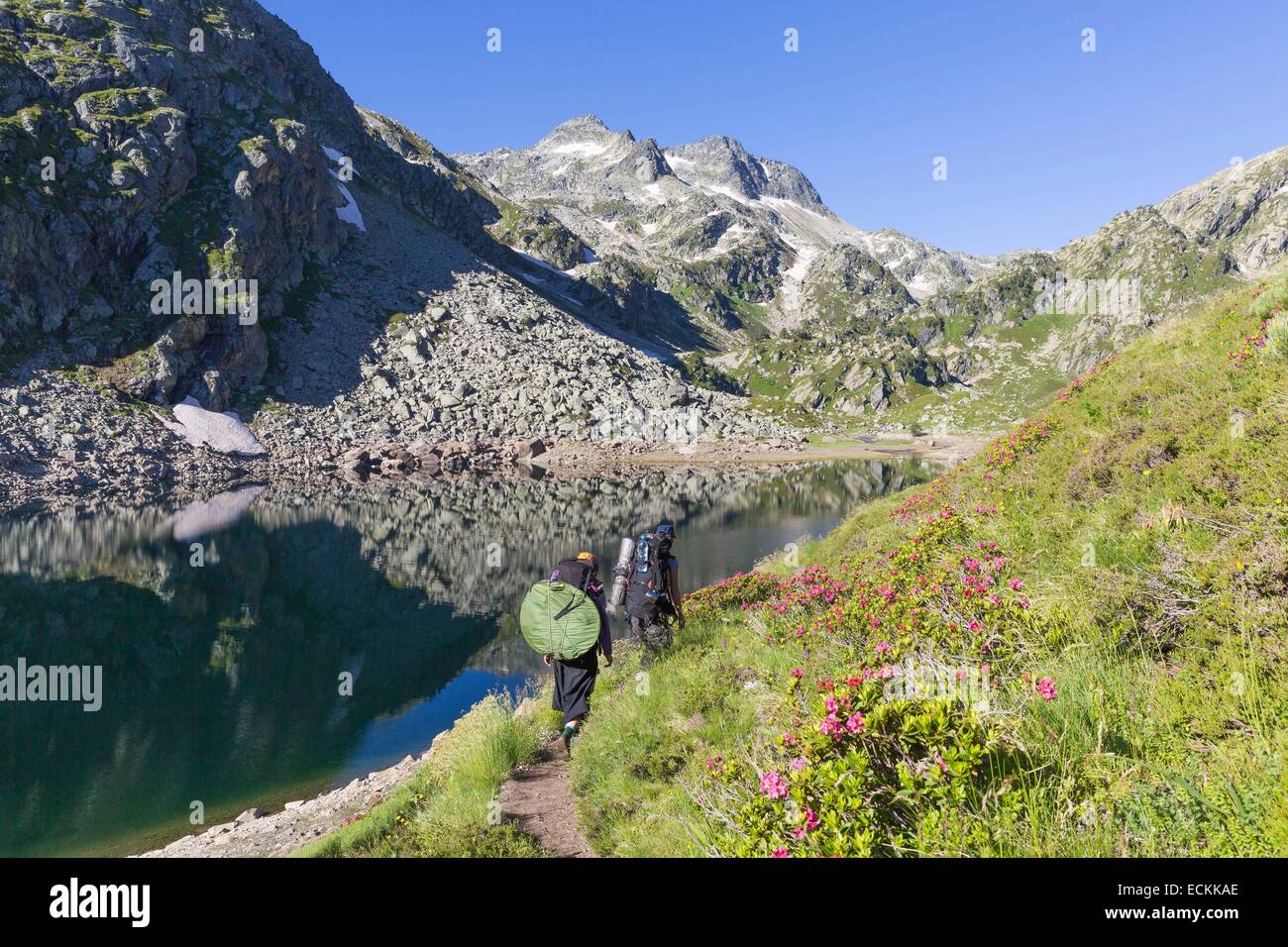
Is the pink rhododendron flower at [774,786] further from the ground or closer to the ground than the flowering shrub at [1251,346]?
closer to the ground

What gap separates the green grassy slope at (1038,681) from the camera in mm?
3744

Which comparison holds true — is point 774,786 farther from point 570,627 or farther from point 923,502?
point 923,502

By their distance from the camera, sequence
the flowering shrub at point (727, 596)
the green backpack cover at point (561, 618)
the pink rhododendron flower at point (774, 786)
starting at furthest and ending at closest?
the flowering shrub at point (727, 596) → the green backpack cover at point (561, 618) → the pink rhododendron flower at point (774, 786)

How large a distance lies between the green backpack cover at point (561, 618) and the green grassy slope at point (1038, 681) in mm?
1252

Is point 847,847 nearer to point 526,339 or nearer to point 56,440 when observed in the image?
point 56,440

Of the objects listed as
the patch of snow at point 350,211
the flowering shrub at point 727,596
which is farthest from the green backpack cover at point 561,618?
the patch of snow at point 350,211

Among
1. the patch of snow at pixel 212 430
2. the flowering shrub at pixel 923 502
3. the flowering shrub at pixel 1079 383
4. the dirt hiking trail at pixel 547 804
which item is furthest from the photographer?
the patch of snow at pixel 212 430

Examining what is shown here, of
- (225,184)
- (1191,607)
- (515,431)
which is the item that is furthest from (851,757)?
(225,184)

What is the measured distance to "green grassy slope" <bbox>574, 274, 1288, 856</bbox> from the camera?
12.3ft

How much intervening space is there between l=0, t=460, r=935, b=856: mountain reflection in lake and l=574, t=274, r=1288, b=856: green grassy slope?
1390cm

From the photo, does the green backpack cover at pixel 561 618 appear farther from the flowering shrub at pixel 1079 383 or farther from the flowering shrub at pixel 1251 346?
the flowering shrub at pixel 1079 383

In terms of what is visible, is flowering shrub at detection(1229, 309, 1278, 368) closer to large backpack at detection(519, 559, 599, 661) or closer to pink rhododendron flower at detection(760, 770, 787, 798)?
pink rhododendron flower at detection(760, 770, 787, 798)

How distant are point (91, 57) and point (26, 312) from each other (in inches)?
1652

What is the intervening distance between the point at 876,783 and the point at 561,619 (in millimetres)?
6000
